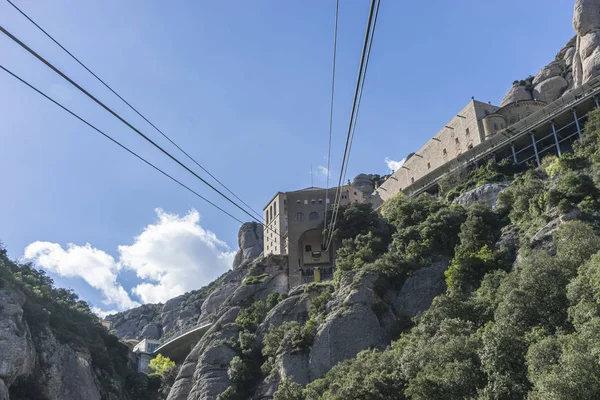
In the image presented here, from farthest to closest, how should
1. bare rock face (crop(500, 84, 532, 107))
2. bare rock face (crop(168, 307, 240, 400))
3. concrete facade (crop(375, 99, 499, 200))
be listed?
bare rock face (crop(500, 84, 532, 107)) < concrete facade (crop(375, 99, 499, 200)) < bare rock face (crop(168, 307, 240, 400))

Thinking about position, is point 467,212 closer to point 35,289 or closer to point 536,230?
point 536,230

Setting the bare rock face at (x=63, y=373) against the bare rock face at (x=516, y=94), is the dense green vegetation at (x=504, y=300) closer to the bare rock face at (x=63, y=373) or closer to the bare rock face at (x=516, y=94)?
the bare rock face at (x=63, y=373)

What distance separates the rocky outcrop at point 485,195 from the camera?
36.4 metres

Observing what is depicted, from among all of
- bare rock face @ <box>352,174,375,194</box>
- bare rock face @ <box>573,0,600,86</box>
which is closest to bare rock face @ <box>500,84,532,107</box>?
bare rock face @ <box>573,0,600,86</box>

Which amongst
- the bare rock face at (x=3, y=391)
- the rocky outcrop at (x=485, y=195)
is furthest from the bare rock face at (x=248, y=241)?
the bare rock face at (x=3, y=391)

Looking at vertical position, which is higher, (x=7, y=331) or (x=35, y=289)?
(x=35, y=289)

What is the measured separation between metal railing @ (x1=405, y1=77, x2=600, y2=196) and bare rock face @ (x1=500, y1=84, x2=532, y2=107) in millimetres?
22673

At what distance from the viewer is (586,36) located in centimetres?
5312

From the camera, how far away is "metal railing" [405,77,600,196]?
3878 cm

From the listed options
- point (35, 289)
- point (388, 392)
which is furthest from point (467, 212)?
point (35, 289)

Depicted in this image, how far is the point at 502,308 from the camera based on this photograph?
2030 cm

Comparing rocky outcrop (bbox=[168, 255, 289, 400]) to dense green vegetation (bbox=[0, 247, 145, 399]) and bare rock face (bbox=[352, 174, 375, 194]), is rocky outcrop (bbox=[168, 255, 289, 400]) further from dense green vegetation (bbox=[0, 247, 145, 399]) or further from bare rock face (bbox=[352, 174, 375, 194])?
bare rock face (bbox=[352, 174, 375, 194])

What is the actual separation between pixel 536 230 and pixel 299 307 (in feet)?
59.8

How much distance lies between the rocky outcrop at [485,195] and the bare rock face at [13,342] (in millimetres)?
33346
